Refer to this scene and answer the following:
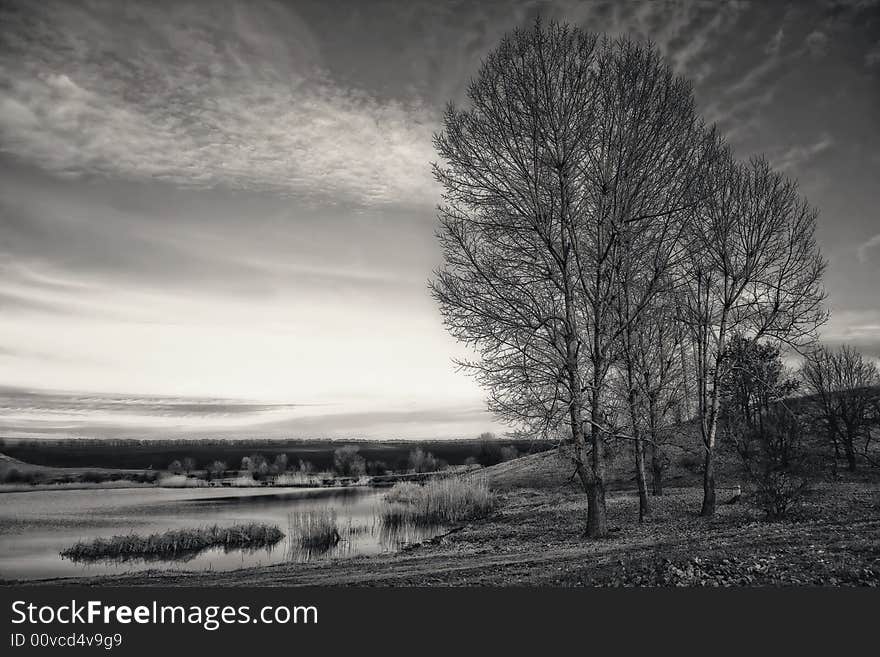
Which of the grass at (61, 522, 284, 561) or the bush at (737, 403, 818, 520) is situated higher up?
the bush at (737, 403, 818, 520)

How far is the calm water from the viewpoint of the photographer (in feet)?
58.9

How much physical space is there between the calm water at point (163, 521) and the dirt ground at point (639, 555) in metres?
3.98

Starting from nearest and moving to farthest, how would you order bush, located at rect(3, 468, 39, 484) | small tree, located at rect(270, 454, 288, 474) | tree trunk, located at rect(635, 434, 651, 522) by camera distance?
tree trunk, located at rect(635, 434, 651, 522) < bush, located at rect(3, 468, 39, 484) < small tree, located at rect(270, 454, 288, 474)

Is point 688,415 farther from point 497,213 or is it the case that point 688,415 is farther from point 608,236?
point 497,213

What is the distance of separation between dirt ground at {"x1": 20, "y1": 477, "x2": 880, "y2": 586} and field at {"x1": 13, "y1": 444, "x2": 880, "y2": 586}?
2cm

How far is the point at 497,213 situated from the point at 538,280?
194 centimetres

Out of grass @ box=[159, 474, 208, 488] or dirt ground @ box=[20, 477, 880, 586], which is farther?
grass @ box=[159, 474, 208, 488]

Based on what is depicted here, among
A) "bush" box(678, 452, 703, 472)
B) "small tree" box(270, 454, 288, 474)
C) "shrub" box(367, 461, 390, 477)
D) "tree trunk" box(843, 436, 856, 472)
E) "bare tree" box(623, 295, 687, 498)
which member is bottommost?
"shrub" box(367, 461, 390, 477)

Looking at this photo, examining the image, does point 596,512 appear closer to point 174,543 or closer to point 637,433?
point 637,433

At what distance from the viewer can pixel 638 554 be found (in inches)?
369

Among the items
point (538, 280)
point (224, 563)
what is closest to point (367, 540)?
point (224, 563)

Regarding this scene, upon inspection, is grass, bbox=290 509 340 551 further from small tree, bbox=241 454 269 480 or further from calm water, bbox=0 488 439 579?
small tree, bbox=241 454 269 480

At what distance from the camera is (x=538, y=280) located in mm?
Result: 13000

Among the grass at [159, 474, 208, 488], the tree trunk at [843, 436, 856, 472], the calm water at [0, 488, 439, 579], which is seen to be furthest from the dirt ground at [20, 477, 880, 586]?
the grass at [159, 474, 208, 488]
